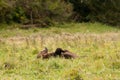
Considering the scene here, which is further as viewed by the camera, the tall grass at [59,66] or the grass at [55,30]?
the grass at [55,30]

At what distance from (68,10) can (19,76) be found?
15856 mm

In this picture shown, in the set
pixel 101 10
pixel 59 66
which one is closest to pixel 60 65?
pixel 59 66

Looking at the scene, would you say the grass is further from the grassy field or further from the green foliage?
the grassy field

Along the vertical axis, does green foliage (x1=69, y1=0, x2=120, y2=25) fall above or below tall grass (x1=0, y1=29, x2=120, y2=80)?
below

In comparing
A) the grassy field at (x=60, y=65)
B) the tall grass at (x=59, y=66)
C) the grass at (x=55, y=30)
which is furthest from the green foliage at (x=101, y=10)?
the tall grass at (x=59, y=66)

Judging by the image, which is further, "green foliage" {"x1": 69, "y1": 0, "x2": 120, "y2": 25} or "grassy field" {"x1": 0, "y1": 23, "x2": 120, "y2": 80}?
"green foliage" {"x1": 69, "y1": 0, "x2": 120, "y2": 25}

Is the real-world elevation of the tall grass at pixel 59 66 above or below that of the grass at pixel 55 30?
above

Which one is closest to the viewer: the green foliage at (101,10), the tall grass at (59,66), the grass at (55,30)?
the tall grass at (59,66)

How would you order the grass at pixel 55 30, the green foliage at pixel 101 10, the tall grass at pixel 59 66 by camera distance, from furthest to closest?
the green foliage at pixel 101 10
the grass at pixel 55 30
the tall grass at pixel 59 66

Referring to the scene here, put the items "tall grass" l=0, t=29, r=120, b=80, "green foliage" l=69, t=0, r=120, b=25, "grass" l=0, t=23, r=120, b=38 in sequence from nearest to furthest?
"tall grass" l=0, t=29, r=120, b=80 → "grass" l=0, t=23, r=120, b=38 → "green foliage" l=69, t=0, r=120, b=25

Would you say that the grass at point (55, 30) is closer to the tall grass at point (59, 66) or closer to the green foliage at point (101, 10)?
the green foliage at point (101, 10)

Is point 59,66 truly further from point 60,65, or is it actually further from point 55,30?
point 55,30

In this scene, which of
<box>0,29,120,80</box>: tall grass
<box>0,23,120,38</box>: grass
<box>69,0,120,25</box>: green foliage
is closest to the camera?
<box>0,29,120,80</box>: tall grass

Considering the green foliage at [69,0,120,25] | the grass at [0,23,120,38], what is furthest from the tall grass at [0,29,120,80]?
the green foliage at [69,0,120,25]
